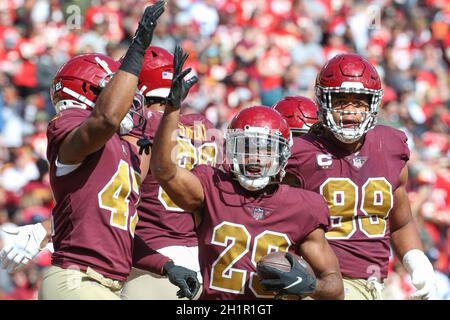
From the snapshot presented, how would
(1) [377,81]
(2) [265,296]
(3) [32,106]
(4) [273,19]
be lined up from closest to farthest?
(2) [265,296] < (1) [377,81] < (3) [32,106] < (4) [273,19]

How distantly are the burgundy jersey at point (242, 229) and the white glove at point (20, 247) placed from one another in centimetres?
78

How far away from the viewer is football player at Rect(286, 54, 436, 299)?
4.84m

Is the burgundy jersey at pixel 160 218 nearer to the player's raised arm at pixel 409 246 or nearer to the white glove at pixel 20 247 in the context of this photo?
the white glove at pixel 20 247

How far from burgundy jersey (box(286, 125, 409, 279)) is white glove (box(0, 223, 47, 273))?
131 centimetres

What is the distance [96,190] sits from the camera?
4141mm

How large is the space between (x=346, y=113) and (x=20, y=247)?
68.7 inches

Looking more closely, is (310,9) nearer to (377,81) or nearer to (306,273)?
(377,81)

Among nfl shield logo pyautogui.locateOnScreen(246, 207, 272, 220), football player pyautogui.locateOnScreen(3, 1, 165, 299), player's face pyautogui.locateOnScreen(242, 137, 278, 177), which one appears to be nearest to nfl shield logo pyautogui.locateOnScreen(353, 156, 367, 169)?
player's face pyautogui.locateOnScreen(242, 137, 278, 177)

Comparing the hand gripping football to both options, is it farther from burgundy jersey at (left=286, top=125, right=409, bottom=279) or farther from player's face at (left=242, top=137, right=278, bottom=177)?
burgundy jersey at (left=286, top=125, right=409, bottom=279)

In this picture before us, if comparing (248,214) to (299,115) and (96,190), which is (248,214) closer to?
(96,190)

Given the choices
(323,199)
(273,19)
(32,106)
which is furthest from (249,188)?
(273,19)

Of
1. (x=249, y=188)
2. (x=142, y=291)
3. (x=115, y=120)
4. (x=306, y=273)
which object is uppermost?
(x=115, y=120)

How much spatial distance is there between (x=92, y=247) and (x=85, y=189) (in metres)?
0.25
